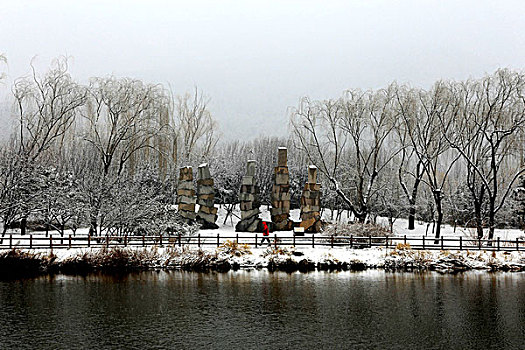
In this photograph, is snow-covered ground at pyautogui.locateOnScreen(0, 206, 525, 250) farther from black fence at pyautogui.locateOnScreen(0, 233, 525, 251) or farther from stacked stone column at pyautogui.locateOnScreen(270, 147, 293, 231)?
stacked stone column at pyautogui.locateOnScreen(270, 147, 293, 231)

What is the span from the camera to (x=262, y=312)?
655 inches

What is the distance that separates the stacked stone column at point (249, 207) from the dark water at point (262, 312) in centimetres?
1359

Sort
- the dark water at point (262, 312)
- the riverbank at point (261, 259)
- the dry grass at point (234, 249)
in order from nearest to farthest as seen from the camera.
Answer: the dark water at point (262, 312)
the riverbank at point (261, 259)
the dry grass at point (234, 249)

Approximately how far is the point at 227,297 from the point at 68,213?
1923cm

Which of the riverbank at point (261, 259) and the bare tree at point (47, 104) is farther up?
the bare tree at point (47, 104)

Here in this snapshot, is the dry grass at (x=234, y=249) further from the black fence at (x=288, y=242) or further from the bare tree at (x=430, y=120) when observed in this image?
the bare tree at (x=430, y=120)

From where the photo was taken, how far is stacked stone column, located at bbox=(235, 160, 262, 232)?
123ft

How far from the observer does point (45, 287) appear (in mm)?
20344

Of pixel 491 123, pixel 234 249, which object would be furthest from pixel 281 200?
pixel 491 123

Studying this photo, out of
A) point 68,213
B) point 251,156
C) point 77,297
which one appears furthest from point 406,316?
point 251,156

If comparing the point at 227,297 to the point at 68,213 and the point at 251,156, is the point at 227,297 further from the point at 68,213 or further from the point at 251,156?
the point at 251,156

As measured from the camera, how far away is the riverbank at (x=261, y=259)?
25.5 m

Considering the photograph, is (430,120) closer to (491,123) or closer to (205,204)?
(491,123)

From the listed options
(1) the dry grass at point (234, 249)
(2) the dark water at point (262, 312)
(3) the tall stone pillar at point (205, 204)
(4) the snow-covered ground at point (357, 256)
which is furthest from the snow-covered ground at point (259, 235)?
(2) the dark water at point (262, 312)
